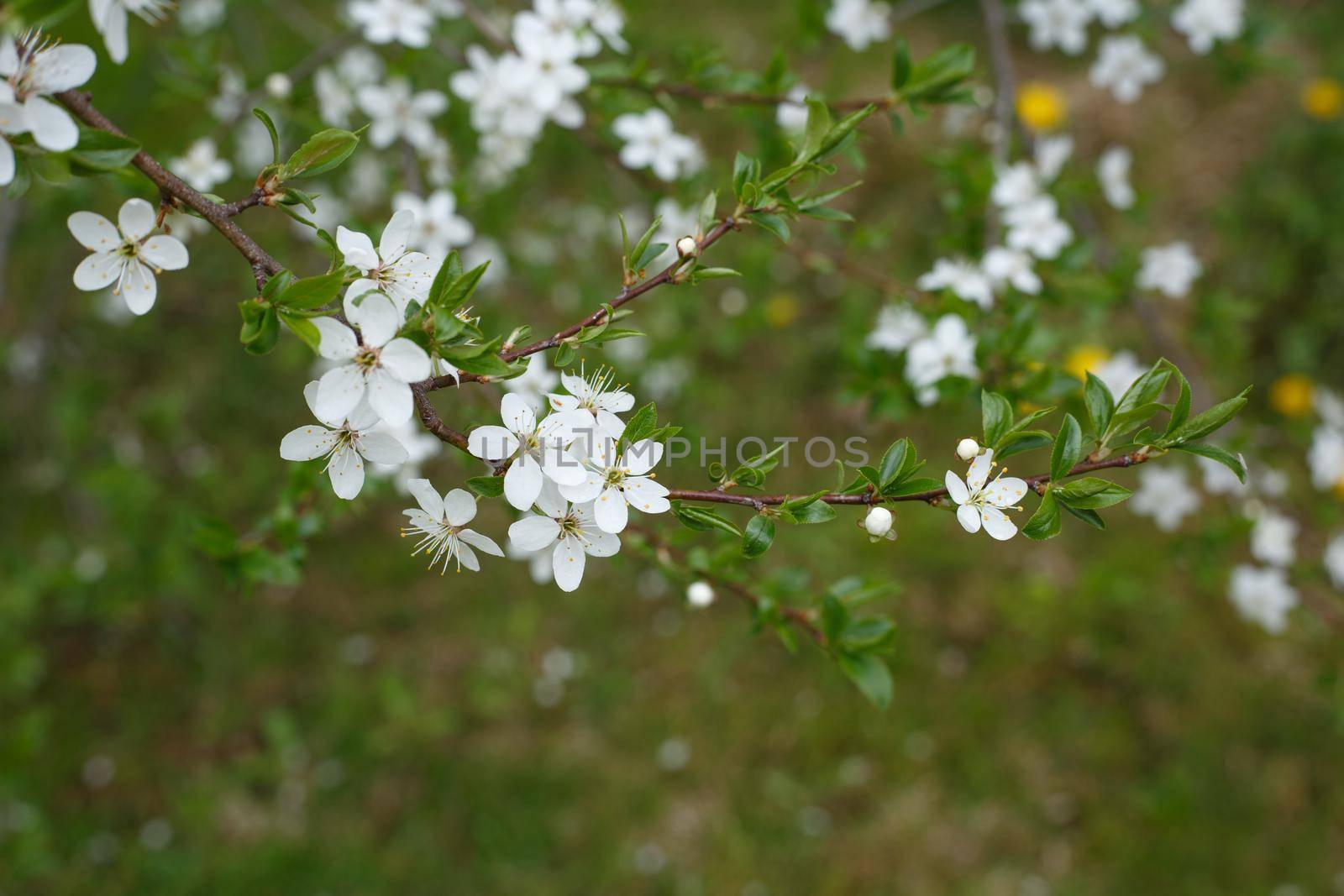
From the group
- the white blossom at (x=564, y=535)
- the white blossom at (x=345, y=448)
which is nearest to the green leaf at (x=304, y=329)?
the white blossom at (x=345, y=448)

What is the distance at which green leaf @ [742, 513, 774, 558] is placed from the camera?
1.16 meters

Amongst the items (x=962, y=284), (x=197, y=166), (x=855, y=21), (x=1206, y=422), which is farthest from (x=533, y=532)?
(x=855, y=21)

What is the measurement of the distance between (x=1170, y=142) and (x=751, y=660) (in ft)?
9.97

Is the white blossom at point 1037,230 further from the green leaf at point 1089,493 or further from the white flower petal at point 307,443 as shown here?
A: the white flower petal at point 307,443

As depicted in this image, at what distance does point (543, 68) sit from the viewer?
1.80 metres

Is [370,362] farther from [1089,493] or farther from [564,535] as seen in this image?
[1089,493]

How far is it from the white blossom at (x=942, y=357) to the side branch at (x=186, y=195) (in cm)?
119

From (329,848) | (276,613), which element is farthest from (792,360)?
(329,848)

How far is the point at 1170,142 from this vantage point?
4.02m

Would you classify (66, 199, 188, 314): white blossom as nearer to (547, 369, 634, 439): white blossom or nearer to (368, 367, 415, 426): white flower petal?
(368, 367, 415, 426): white flower petal

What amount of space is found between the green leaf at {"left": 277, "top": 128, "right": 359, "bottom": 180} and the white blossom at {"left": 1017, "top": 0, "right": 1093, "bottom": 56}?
2.35 meters

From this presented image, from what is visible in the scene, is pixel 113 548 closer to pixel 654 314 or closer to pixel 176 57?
pixel 176 57

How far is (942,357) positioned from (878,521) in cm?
64

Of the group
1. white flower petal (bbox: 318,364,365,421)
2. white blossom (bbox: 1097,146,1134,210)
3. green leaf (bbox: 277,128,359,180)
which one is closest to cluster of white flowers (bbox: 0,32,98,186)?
green leaf (bbox: 277,128,359,180)
